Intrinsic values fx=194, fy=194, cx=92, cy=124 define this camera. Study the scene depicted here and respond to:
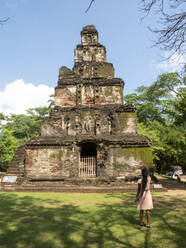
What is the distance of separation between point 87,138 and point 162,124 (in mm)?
19880

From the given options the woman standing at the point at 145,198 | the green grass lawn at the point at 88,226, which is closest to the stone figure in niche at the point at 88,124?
the green grass lawn at the point at 88,226

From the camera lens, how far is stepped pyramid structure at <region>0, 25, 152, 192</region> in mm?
11133

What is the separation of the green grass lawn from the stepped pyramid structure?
407 centimetres

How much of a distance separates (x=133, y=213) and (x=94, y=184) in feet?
16.0

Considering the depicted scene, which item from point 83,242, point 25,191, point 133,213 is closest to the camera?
point 83,242

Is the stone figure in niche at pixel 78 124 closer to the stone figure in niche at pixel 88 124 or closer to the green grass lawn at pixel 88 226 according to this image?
the stone figure in niche at pixel 88 124

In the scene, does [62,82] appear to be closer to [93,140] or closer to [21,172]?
[93,140]

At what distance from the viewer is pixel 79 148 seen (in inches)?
462

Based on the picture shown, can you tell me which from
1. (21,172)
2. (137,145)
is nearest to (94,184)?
(137,145)

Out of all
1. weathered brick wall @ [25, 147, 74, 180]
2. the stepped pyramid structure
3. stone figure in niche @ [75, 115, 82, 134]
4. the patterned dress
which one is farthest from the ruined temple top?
the patterned dress

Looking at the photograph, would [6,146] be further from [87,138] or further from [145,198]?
[145,198]

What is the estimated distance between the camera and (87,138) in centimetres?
1159

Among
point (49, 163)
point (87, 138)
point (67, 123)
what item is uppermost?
point (67, 123)

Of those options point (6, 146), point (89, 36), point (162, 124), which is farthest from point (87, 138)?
point (162, 124)
